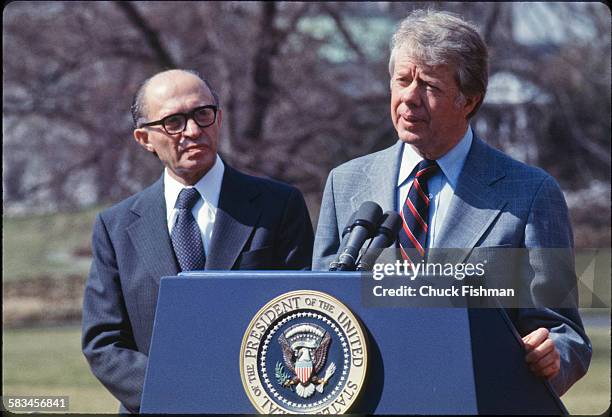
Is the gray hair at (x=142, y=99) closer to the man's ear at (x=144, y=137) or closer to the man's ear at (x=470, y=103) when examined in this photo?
the man's ear at (x=144, y=137)

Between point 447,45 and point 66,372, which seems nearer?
point 447,45

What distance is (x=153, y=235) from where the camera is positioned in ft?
12.0

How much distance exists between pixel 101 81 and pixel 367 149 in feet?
10.3

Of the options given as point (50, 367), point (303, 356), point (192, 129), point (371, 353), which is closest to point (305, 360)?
point (303, 356)

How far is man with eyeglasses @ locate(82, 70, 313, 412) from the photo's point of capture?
11.7 ft

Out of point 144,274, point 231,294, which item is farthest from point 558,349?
point 144,274

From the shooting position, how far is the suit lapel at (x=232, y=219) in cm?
362

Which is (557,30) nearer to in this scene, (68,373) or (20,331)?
(68,373)

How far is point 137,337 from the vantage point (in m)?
3.56

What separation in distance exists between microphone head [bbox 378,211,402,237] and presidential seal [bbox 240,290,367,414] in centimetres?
35

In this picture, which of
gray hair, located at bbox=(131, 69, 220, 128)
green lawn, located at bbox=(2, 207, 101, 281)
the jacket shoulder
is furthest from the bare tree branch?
the jacket shoulder

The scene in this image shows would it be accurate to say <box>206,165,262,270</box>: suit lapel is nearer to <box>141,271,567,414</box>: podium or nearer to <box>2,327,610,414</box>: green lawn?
<box>141,271,567,414</box>: podium

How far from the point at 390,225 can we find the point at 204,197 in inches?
44.6

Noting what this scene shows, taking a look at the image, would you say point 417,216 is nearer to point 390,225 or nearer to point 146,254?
point 390,225
